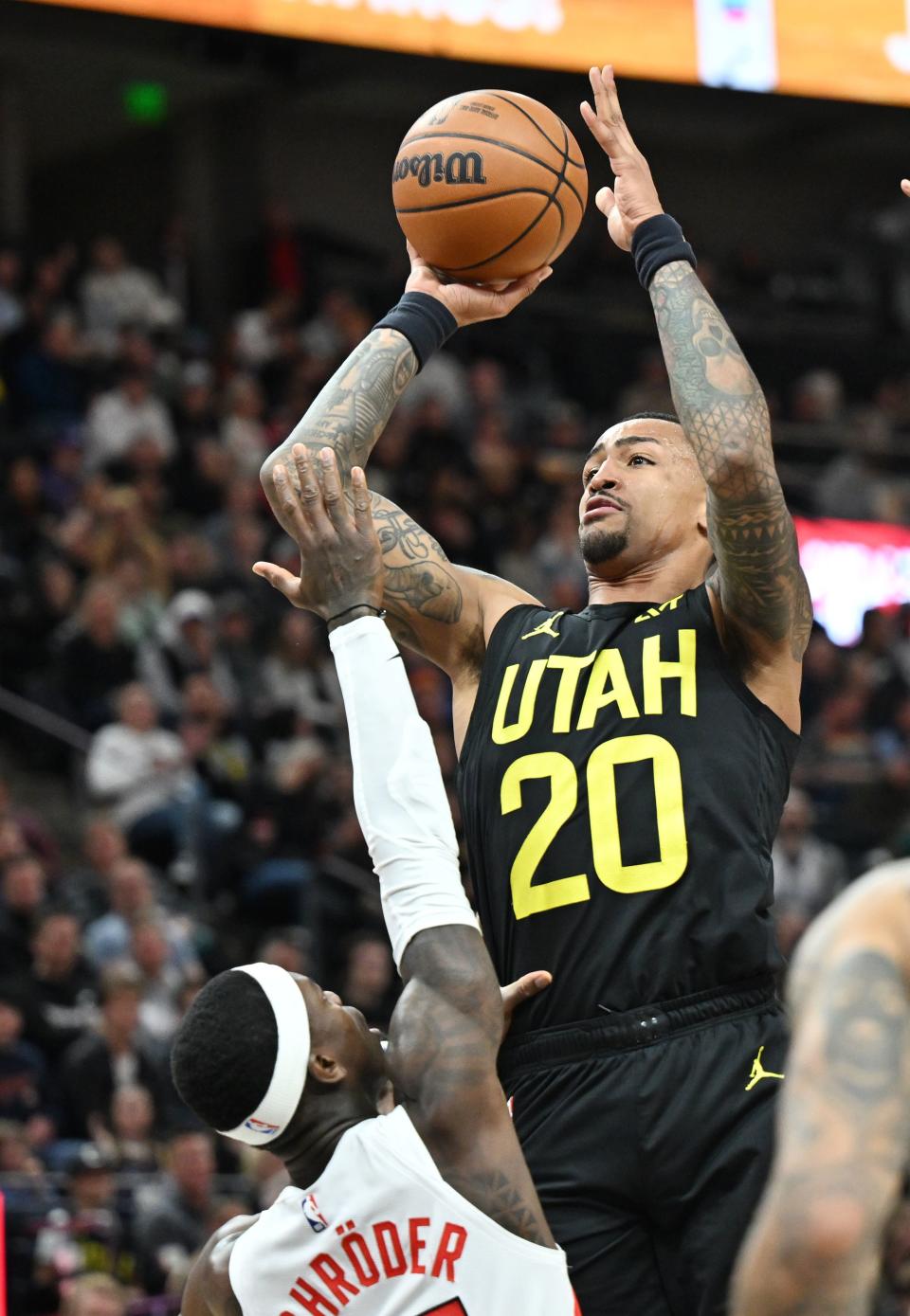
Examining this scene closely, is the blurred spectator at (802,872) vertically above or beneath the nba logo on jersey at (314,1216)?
above

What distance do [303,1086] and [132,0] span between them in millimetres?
9938

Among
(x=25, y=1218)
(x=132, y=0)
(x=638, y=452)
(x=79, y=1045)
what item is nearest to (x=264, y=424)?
(x=132, y=0)

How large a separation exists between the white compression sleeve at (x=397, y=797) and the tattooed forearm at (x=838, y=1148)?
1183 millimetres

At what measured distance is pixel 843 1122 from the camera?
2.39m

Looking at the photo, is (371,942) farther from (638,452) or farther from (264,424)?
(638,452)

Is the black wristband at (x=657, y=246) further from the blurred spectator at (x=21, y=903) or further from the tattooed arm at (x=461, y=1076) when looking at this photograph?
the blurred spectator at (x=21, y=903)

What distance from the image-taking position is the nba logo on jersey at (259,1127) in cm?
354

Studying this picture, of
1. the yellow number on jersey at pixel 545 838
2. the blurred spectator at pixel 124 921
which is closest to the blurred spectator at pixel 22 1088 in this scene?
the blurred spectator at pixel 124 921

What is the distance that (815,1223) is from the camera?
7.61ft

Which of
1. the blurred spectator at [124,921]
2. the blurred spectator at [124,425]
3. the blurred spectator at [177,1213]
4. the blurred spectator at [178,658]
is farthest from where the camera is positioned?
the blurred spectator at [124,425]

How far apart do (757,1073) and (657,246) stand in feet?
5.61

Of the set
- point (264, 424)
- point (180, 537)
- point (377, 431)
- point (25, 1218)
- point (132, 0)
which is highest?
point (132, 0)

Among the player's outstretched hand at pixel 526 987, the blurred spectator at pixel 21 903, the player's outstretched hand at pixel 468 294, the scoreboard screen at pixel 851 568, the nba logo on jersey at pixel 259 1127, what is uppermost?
the scoreboard screen at pixel 851 568

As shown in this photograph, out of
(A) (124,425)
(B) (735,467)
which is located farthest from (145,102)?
(B) (735,467)
